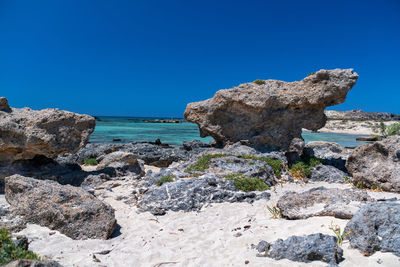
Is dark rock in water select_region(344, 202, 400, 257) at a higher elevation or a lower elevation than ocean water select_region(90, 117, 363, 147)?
lower

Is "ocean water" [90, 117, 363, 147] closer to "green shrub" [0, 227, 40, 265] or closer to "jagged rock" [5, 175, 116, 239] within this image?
"jagged rock" [5, 175, 116, 239]

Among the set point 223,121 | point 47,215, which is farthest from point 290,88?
point 47,215

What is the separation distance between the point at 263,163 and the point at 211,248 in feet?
21.9

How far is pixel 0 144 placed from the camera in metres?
9.04

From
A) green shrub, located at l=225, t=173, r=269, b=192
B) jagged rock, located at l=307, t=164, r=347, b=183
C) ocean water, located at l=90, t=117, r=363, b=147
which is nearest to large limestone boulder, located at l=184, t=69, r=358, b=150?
jagged rock, located at l=307, t=164, r=347, b=183

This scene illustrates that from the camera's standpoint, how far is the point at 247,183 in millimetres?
9453

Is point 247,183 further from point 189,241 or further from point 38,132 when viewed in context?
point 38,132

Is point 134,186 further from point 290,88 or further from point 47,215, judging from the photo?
point 290,88

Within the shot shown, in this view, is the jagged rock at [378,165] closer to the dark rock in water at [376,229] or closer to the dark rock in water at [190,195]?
the dark rock in water at [190,195]

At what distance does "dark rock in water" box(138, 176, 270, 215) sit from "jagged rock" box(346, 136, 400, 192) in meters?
4.14

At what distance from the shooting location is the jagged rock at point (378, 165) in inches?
368

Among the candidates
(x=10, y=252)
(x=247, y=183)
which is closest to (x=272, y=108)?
(x=247, y=183)

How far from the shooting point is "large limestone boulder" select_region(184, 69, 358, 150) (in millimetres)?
13289

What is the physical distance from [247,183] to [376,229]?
504 centimetres
